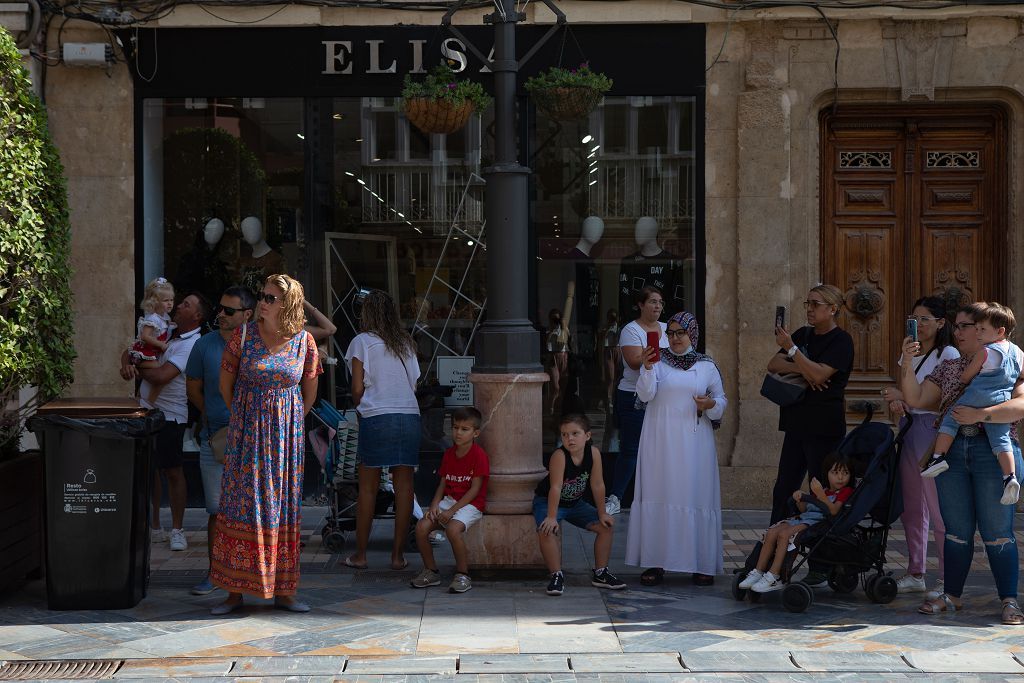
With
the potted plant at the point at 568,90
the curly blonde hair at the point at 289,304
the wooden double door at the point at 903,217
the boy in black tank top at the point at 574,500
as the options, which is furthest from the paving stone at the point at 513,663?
the wooden double door at the point at 903,217

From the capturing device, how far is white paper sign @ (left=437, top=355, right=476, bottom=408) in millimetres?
10680

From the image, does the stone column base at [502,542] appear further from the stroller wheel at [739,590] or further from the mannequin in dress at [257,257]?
the mannequin in dress at [257,257]

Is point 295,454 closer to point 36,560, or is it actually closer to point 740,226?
point 36,560

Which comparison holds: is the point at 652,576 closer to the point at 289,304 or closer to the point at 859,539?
the point at 859,539

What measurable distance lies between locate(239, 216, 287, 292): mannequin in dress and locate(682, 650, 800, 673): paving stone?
599 cm

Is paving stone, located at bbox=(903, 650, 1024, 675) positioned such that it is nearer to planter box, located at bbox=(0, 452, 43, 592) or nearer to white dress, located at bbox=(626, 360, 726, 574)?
white dress, located at bbox=(626, 360, 726, 574)

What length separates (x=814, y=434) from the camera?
25.2 ft

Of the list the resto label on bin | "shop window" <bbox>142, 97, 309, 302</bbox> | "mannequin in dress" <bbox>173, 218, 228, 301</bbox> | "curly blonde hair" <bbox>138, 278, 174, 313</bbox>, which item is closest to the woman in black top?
the resto label on bin

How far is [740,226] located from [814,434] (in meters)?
3.12

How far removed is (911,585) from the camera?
732 centimetres

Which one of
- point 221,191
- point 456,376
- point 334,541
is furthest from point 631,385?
point 221,191

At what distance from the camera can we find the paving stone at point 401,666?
5648 millimetres

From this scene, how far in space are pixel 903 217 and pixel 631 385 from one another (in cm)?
297

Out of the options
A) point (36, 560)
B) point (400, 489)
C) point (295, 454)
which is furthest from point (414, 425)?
point (36, 560)
